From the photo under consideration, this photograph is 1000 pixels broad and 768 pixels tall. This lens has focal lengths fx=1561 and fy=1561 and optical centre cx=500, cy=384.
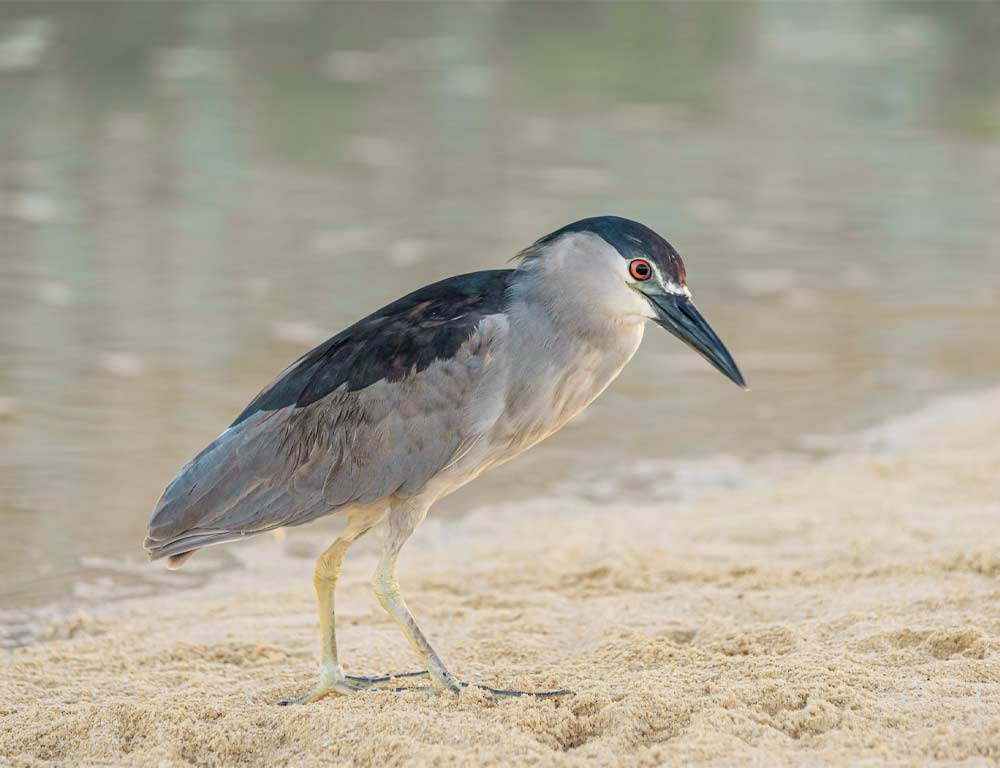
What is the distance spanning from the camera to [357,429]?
4465 mm

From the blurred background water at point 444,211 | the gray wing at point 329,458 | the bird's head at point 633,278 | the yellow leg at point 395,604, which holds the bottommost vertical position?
the blurred background water at point 444,211

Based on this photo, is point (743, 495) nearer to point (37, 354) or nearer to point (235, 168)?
point (37, 354)

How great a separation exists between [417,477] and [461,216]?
25.0 feet

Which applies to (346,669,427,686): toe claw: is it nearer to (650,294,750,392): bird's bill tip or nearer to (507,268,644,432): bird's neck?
(507,268,644,432): bird's neck

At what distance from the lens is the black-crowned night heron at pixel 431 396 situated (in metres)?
4.36

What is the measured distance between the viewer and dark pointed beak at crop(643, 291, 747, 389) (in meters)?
4.37

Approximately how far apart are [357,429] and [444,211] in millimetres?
7698

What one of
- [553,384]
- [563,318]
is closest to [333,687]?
[553,384]

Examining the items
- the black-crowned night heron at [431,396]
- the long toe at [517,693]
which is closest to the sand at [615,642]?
the long toe at [517,693]

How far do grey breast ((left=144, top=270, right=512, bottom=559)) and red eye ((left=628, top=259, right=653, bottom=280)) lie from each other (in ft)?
1.24

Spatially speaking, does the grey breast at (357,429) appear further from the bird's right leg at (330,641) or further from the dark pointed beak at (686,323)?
the dark pointed beak at (686,323)

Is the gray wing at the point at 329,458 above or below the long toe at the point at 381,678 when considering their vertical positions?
above

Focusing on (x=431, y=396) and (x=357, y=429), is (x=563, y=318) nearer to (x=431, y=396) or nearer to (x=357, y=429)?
(x=431, y=396)

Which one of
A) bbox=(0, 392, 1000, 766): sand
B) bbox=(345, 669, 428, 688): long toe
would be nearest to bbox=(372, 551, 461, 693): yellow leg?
bbox=(0, 392, 1000, 766): sand
